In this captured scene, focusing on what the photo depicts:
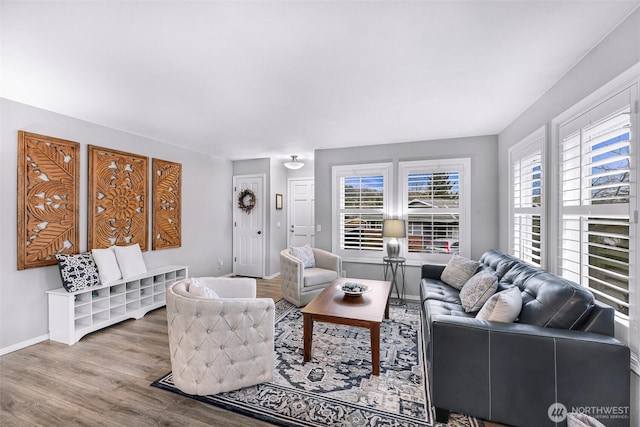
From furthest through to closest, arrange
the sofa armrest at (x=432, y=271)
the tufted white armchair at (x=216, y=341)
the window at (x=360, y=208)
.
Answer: the window at (x=360, y=208) < the sofa armrest at (x=432, y=271) < the tufted white armchair at (x=216, y=341)

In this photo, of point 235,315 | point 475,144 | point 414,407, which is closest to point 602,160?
point 414,407

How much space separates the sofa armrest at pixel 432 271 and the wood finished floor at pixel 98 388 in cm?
262

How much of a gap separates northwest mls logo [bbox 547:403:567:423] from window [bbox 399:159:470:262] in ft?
8.63

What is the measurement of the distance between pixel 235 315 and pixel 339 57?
2.00 metres

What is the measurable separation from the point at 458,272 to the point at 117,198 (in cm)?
443

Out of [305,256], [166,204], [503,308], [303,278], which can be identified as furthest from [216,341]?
[166,204]

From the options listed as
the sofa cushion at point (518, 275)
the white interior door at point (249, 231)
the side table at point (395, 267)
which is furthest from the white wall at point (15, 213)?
the sofa cushion at point (518, 275)

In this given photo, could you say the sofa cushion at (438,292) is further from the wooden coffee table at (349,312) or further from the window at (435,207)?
the window at (435,207)

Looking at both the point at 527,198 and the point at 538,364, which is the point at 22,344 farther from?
the point at 527,198

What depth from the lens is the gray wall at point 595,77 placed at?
1.52 meters

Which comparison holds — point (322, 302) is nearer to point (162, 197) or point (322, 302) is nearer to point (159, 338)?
point (159, 338)

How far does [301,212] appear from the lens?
20.3 feet

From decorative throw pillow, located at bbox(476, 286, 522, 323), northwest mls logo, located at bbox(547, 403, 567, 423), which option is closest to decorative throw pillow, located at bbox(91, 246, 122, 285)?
decorative throw pillow, located at bbox(476, 286, 522, 323)

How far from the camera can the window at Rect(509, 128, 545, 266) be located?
8.61ft
